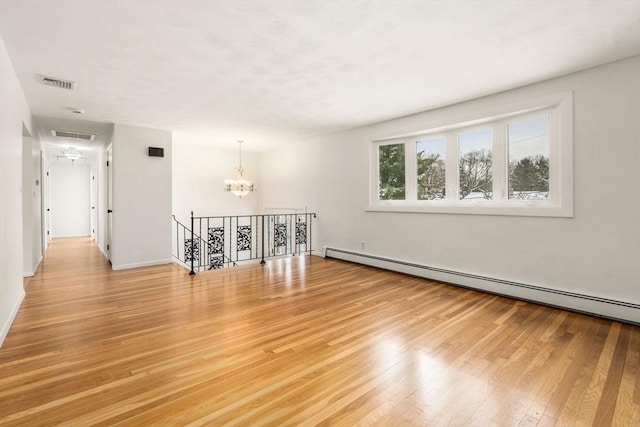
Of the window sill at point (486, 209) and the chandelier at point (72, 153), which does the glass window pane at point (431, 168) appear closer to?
the window sill at point (486, 209)

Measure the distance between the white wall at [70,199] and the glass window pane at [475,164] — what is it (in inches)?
455

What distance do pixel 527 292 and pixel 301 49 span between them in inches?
144

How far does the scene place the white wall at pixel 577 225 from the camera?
117 inches

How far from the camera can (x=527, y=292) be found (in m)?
3.61

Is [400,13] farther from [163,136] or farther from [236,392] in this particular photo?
[163,136]

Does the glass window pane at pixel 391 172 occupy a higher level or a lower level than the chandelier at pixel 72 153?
lower

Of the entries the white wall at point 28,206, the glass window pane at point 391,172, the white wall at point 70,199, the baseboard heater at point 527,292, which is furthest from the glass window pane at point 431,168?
the white wall at point 70,199

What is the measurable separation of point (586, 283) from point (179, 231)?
7.39 metres

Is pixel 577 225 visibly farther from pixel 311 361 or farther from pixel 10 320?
pixel 10 320

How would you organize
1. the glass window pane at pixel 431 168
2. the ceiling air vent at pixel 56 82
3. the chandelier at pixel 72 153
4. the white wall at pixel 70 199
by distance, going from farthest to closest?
the white wall at pixel 70 199, the chandelier at pixel 72 153, the glass window pane at pixel 431 168, the ceiling air vent at pixel 56 82

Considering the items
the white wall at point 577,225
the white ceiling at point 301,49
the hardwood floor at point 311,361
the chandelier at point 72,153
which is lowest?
the hardwood floor at point 311,361

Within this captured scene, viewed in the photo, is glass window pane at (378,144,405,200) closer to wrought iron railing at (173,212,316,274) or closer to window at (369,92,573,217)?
window at (369,92,573,217)

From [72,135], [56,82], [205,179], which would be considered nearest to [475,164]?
[56,82]

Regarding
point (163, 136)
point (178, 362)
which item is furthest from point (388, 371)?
point (163, 136)
